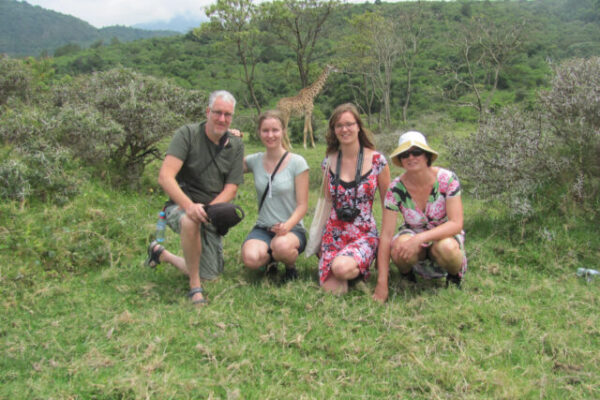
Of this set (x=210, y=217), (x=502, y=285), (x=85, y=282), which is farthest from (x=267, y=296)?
(x=502, y=285)

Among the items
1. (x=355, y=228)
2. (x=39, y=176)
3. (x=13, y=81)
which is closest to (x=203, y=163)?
(x=355, y=228)

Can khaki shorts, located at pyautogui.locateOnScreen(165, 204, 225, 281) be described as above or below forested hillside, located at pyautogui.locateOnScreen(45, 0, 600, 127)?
below

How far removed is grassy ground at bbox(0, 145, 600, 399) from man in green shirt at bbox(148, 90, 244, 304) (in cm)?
24

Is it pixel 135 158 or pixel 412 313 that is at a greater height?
pixel 135 158

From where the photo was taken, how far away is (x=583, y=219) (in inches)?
179

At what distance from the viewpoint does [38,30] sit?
4488 inches

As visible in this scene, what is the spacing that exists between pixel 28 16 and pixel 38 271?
141 meters

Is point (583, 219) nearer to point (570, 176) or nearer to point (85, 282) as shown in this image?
point (570, 176)

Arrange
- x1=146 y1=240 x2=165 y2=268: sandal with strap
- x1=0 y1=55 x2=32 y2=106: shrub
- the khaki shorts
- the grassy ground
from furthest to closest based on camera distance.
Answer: x1=0 y1=55 x2=32 y2=106: shrub < x1=146 y1=240 x2=165 y2=268: sandal with strap < the khaki shorts < the grassy ground

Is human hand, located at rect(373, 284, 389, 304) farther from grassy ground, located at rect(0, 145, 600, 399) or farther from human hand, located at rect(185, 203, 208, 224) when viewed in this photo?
human hand, located at rect(185, 203, 208, 224)

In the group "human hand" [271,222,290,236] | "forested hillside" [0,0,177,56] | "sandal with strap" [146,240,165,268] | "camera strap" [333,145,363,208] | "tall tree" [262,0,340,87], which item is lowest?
"sandal with strap" [146,240,165,268]

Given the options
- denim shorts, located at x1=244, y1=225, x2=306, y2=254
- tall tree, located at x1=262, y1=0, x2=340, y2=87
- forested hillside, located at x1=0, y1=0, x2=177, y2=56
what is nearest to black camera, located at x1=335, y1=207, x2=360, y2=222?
denim shorts, located at x1=244, y1=225, x2=306, y2=254

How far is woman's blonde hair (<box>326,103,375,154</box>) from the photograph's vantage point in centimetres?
353

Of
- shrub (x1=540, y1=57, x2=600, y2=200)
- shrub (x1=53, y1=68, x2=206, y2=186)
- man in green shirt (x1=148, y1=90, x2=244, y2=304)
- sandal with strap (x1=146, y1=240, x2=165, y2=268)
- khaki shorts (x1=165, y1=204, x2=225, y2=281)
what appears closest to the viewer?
man in green shirt (x1=148, y1=90, x2=244, y2=304)
